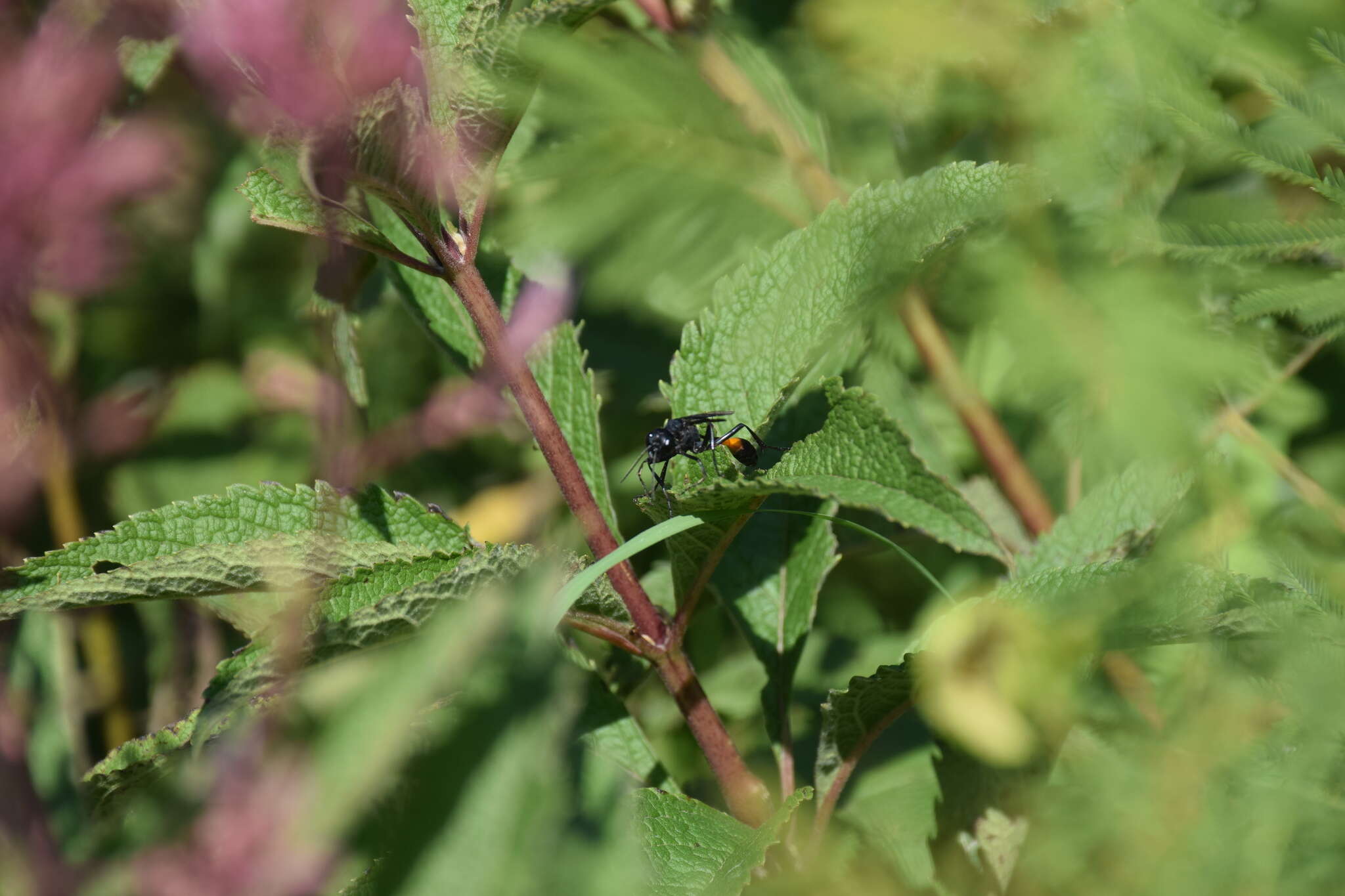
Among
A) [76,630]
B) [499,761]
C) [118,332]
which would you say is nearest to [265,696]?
[499,761]

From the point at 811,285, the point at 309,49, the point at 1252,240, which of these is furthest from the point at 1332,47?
the point at 309,49

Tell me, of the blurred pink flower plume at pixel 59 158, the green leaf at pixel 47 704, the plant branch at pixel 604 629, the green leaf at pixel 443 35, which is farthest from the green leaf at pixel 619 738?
the blurred pink flower plume at pixel 59 158

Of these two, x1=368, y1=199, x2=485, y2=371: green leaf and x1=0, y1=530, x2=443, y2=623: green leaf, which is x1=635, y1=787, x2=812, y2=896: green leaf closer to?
x1=0, y1=530, x2=443, y2=623: green leaf

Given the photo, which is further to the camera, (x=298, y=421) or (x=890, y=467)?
(x=298, y=421)

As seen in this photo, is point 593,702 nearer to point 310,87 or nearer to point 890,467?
point 890,467

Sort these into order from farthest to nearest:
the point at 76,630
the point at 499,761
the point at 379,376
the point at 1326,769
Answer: the point at 379,376, the point at 76,630, the point at 1326,769, the point at 499,761

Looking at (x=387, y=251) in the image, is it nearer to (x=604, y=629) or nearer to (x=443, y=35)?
(x=443, y=35)

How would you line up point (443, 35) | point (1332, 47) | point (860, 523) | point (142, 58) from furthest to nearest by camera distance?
1. point (142, 58)
2. point (860, 523)
3. point (443, 35)
4. point (1332, 47)
